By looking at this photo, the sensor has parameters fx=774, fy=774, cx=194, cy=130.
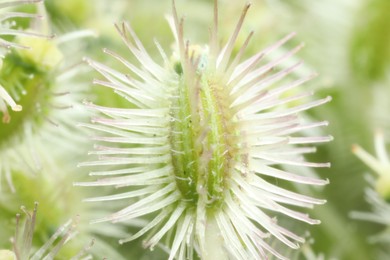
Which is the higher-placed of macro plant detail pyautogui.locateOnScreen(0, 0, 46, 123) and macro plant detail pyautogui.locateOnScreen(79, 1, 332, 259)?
macro plant detail pyautogui.locateOnScreen(0, 0, 46, 123)

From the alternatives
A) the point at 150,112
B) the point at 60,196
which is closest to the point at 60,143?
the point at 60,196

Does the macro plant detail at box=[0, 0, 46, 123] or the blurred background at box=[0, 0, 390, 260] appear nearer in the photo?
the macro plant detail at box=[0, 0, 46, 123]

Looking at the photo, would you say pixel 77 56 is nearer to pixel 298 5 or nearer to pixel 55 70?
pixel 55 70

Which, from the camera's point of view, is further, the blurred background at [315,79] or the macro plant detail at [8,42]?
the blurred background at [315,79]

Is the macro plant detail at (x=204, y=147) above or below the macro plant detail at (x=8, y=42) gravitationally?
below

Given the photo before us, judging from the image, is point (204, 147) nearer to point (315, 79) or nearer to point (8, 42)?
point (8, 42)
